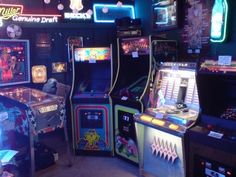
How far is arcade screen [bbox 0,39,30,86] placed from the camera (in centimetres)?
439

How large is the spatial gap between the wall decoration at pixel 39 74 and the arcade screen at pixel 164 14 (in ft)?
6.49

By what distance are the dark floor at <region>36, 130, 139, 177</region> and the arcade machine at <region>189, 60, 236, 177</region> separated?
1221 mm

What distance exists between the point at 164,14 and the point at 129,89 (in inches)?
49.4

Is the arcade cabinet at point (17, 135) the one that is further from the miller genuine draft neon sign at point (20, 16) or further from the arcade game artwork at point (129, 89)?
the miller genuine draft neon sign at point (20, 16)

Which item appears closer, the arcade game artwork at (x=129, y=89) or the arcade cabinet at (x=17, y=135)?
the arcade cabinet at (x=17, y=135)

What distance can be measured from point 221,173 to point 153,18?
2.74 metres

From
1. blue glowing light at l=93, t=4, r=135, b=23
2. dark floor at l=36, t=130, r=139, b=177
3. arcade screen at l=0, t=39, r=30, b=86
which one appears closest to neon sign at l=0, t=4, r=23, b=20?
arcade screen at l=0, t=39, r=30, b=86

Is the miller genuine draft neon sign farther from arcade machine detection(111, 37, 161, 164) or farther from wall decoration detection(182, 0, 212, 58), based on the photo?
wall decoration detection(182, 0, 212, 58)

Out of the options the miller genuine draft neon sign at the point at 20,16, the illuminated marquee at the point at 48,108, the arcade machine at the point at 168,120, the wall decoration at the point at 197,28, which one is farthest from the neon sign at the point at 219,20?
the miller genuine draft neon sign at the point at 20,16

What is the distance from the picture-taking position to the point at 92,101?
4.16 metres

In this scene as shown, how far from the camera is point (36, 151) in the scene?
3.92 meters

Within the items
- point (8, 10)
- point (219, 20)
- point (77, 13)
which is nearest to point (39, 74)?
point (8, 10)

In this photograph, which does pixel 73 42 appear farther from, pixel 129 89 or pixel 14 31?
pixel 129 89

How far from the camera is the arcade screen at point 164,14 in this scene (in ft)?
13.4
